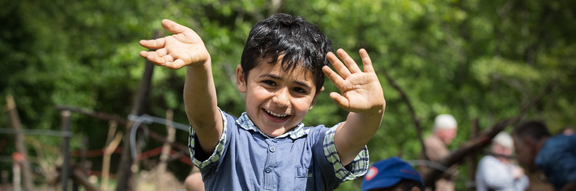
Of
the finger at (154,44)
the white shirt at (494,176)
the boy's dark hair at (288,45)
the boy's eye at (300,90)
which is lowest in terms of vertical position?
the white shirt at (494,176)

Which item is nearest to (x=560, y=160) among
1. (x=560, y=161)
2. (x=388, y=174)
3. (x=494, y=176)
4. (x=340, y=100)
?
(x=560, y=161)

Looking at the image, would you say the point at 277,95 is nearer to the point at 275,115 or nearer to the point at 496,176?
the point at 275,115

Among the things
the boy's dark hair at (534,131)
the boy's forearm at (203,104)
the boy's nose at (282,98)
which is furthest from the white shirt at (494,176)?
the boy's forearm at (203,104)

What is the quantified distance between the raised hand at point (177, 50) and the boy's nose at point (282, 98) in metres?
0.25

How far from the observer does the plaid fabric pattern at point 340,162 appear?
54.2 inches

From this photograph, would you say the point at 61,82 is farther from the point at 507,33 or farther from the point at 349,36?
the point at 507,33

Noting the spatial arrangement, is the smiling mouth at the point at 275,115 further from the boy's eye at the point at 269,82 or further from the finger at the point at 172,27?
the finger at the point at 172,27

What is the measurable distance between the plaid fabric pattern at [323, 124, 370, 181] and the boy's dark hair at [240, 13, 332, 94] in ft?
0.55

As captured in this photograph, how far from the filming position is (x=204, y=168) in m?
1.38

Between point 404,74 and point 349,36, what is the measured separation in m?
3.11

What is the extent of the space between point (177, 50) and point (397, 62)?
11.1m

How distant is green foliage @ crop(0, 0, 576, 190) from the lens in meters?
9.72

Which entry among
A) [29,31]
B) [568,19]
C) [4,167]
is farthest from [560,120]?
[4,167]

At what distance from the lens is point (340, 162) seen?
1.38 m
